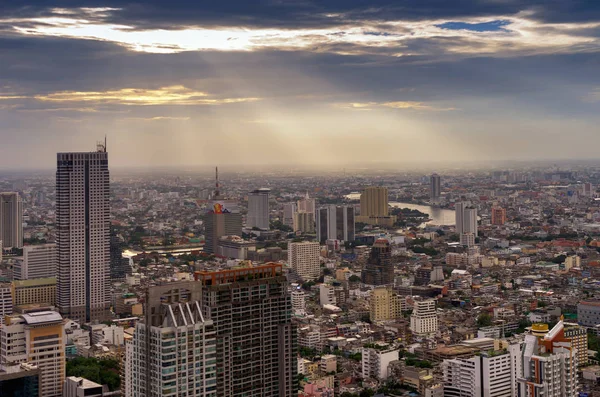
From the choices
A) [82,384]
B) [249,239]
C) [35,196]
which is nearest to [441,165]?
[249,239]

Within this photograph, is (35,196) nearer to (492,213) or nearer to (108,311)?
(108,311)

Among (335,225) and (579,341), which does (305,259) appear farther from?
(579,341)

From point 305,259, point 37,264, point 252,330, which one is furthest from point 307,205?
point 252,330

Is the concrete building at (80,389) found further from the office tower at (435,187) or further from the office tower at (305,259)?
the office tower at (435,187)

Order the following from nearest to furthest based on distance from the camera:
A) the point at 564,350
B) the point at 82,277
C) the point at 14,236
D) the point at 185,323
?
the point at 185,323, the point at 564,350, the point at 82,277, the point at 14,236

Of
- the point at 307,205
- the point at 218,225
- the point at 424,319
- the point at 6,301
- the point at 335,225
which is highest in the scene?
the point at 307,205
